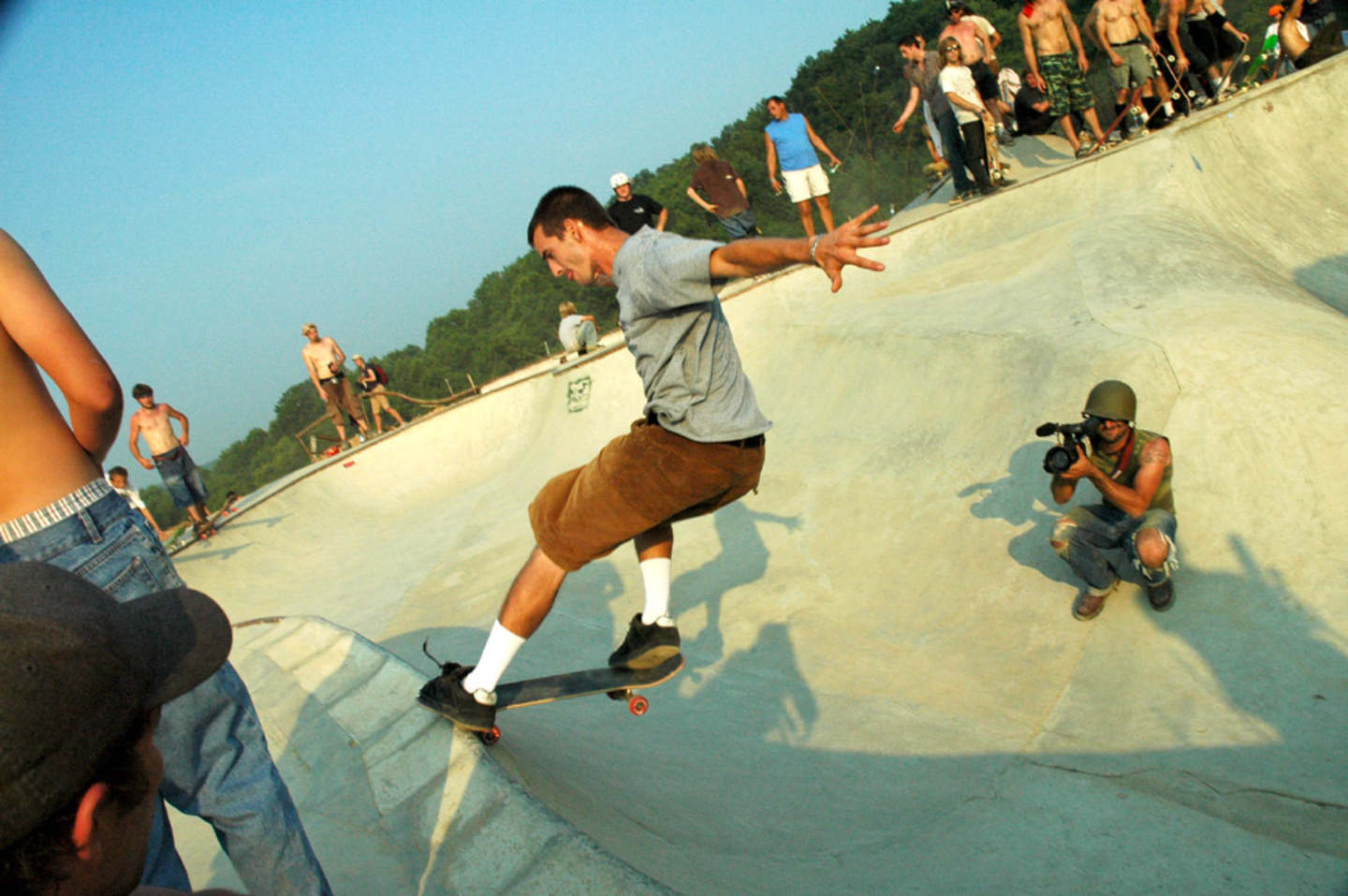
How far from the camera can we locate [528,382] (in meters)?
13.1

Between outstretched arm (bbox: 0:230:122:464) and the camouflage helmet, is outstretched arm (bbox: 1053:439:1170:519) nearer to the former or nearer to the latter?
the camouflage helmet

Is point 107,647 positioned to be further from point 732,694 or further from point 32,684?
point 732,694

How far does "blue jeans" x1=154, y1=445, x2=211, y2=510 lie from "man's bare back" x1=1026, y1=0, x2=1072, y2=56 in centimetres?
1199

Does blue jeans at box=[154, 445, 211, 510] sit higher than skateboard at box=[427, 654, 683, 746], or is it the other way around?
blue jeans at box=[154, 445, 211, 510]

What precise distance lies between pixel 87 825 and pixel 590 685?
2733 mm

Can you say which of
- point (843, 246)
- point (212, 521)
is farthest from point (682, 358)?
point (212, 521)

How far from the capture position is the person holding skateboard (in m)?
3.10

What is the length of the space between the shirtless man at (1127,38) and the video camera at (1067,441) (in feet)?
25.8

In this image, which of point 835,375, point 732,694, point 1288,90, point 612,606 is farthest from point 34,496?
point 1288,90

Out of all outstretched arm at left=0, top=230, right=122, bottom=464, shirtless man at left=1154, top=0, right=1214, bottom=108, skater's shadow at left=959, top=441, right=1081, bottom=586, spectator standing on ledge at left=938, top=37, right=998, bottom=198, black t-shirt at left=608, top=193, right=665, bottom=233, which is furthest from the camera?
shirtless man at left=1154, top=0, right=1214, bottom=108

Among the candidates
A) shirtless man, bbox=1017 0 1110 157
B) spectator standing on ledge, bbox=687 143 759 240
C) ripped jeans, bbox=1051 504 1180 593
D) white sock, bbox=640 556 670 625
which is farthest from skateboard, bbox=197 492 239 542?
shirtless man, bbox=1017 0 1110 157

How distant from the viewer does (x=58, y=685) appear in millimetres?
952

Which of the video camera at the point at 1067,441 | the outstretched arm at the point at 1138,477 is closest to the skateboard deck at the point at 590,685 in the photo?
the video camera at the point at 1067,441

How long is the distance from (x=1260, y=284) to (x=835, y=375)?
3.42 meters
